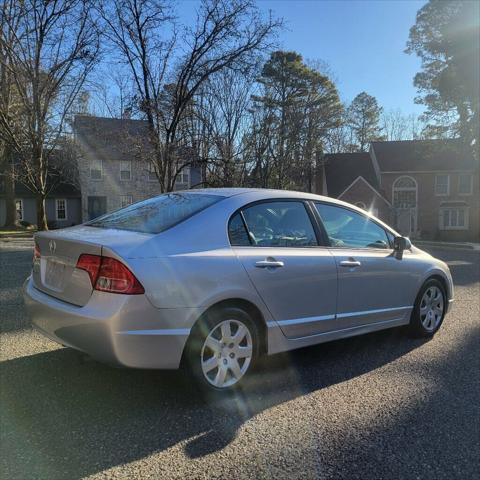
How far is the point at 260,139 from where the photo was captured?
1032 inches

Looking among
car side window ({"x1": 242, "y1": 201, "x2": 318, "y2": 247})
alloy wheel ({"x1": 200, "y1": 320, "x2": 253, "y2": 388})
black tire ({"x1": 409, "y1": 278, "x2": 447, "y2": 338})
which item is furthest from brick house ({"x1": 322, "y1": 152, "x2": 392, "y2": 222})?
alloy wheel ({"x1": 200, "y1": 320, "x2": 253, "y2": 388})

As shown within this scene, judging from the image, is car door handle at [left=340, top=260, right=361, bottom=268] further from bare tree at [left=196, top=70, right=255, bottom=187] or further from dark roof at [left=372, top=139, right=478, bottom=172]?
dark roof at [left=372, top=139, right=478, bottom=172]

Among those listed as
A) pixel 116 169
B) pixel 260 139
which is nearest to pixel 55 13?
pixel 260 139

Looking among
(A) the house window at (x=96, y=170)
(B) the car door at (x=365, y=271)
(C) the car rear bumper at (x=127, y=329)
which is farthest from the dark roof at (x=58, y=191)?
(C) the car rear bumper at (x=127, y=329)

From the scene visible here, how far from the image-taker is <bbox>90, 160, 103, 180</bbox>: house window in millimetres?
40250

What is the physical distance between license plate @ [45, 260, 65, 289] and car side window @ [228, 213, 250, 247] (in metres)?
1.32

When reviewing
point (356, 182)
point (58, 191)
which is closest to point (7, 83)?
point (58, 191)

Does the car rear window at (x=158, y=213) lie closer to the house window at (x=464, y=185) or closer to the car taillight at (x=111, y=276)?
the car taillight at (x=111, y=276)

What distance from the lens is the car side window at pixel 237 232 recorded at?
4070 millimetres

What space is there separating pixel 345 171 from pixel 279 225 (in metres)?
43.0

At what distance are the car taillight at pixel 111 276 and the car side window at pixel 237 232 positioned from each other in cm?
94

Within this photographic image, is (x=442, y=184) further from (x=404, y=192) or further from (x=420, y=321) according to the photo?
(x=420, y=321)

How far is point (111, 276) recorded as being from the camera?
11.4ft

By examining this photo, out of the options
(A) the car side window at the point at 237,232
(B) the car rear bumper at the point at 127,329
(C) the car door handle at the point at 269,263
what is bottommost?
(B) the car rear bumper at the point at 127,329
